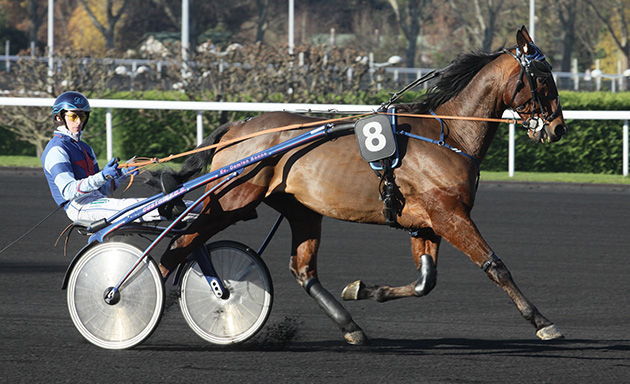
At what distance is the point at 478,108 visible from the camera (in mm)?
5273

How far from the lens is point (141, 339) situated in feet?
16.4

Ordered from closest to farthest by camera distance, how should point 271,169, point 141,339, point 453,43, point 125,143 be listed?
point 141,339, point 271,169, point 125,143, point 453,43

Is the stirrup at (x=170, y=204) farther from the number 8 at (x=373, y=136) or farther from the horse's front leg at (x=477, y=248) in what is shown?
the horse's front leg at (x=477, y=248)

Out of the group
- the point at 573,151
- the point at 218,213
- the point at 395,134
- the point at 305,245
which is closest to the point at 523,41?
the point at 395,134

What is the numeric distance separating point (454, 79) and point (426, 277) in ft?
3.82

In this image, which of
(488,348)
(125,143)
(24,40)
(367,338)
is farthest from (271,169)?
(24,40)

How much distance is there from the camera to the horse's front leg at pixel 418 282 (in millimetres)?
5062

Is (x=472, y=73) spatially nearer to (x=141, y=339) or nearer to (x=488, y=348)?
(x=488, y=348)

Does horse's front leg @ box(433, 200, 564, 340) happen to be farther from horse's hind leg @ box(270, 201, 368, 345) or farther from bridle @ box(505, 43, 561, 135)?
horse's hind leg @ box(270, 201, 368, 345)

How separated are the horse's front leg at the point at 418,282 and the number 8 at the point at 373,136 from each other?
0.58 metres

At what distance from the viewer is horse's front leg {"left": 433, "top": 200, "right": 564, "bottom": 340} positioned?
487 cm

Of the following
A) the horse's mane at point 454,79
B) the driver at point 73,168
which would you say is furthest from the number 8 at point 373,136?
the driver at point 73,168

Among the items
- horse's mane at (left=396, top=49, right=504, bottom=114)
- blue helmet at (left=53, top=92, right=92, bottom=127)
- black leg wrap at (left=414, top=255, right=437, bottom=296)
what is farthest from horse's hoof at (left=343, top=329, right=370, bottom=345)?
blue helmet at (left=53, top=92, right=92, bottom=127)

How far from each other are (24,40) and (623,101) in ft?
105
